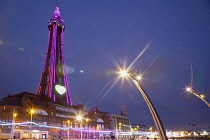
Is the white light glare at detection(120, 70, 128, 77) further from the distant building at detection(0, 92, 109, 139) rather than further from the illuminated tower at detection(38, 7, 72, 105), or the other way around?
the illuminated tower at detection(38, 7, 72, 105)

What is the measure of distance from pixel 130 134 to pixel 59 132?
256 ft

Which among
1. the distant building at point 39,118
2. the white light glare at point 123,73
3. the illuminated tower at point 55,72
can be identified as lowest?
the distant building at point 39,118

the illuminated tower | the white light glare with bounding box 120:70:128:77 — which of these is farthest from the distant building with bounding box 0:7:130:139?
the white light glare with bounding box 120:70:128:77

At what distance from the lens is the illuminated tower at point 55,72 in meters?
133

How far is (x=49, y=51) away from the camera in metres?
154

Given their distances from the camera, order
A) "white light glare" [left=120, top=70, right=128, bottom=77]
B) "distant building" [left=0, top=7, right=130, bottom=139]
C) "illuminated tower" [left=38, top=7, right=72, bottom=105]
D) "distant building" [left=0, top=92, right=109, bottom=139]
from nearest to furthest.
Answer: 1. "white light glare" [left=120, top=70, right=128, bottom=77]
2. "distant building" [left=0, top=92, right=109, bottom=139]
3. "distant building" [left=0, top=7, right=130, bottom=139]
4. "illuminated tower" [left=38, top=7, right=72, bottom=105]

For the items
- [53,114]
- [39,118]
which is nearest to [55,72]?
[53,114]

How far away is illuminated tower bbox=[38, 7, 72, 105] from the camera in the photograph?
133m

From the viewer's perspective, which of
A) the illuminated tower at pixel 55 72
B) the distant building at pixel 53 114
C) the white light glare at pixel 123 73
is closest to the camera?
the white light glare at pixel 123 73

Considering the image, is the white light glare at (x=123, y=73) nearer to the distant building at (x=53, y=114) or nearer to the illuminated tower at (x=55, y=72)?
the distant building at (x=53, y=114)

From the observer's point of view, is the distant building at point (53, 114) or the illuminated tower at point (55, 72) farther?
the illuminated tower at point (55, 72)

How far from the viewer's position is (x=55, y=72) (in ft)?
484

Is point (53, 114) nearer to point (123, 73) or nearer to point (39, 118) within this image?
point (39, 118)

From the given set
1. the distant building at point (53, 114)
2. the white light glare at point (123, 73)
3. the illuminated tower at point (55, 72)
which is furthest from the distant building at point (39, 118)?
the white light glare at point (123, 73)
